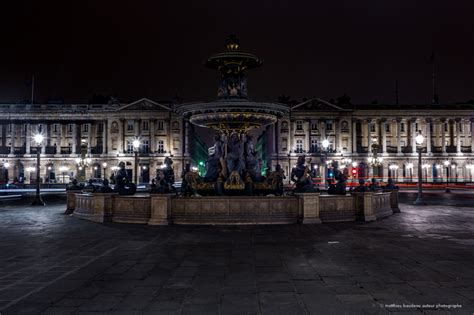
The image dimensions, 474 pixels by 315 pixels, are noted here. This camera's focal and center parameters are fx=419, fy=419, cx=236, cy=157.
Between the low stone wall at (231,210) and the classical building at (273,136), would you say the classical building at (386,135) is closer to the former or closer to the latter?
the classical building at (273,136)

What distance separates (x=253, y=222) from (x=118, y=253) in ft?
17.5

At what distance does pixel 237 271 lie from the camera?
7277 mm

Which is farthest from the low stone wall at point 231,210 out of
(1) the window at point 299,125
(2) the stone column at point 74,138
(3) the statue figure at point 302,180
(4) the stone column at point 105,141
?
(2) the stone column at point 74,138

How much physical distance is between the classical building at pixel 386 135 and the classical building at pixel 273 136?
0.20 m

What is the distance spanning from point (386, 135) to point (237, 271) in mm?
87594

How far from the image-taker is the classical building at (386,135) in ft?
283

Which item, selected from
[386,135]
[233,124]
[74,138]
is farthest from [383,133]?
[233,124]

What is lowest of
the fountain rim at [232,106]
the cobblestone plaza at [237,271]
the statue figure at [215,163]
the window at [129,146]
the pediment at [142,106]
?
the cobblestone plaza at [237,271]

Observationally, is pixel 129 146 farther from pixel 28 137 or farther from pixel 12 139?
pixel 12 139

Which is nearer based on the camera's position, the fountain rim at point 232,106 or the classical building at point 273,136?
the fountain rim at point 232,106

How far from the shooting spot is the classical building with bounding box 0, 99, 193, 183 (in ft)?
280

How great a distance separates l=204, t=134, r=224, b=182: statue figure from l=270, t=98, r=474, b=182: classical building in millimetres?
68350

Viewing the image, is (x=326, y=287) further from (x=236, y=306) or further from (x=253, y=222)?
(x=253, y=222)

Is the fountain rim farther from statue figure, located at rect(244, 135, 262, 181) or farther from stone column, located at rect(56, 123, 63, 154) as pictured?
stone column, located at rect(56, 123, 63, 154)
